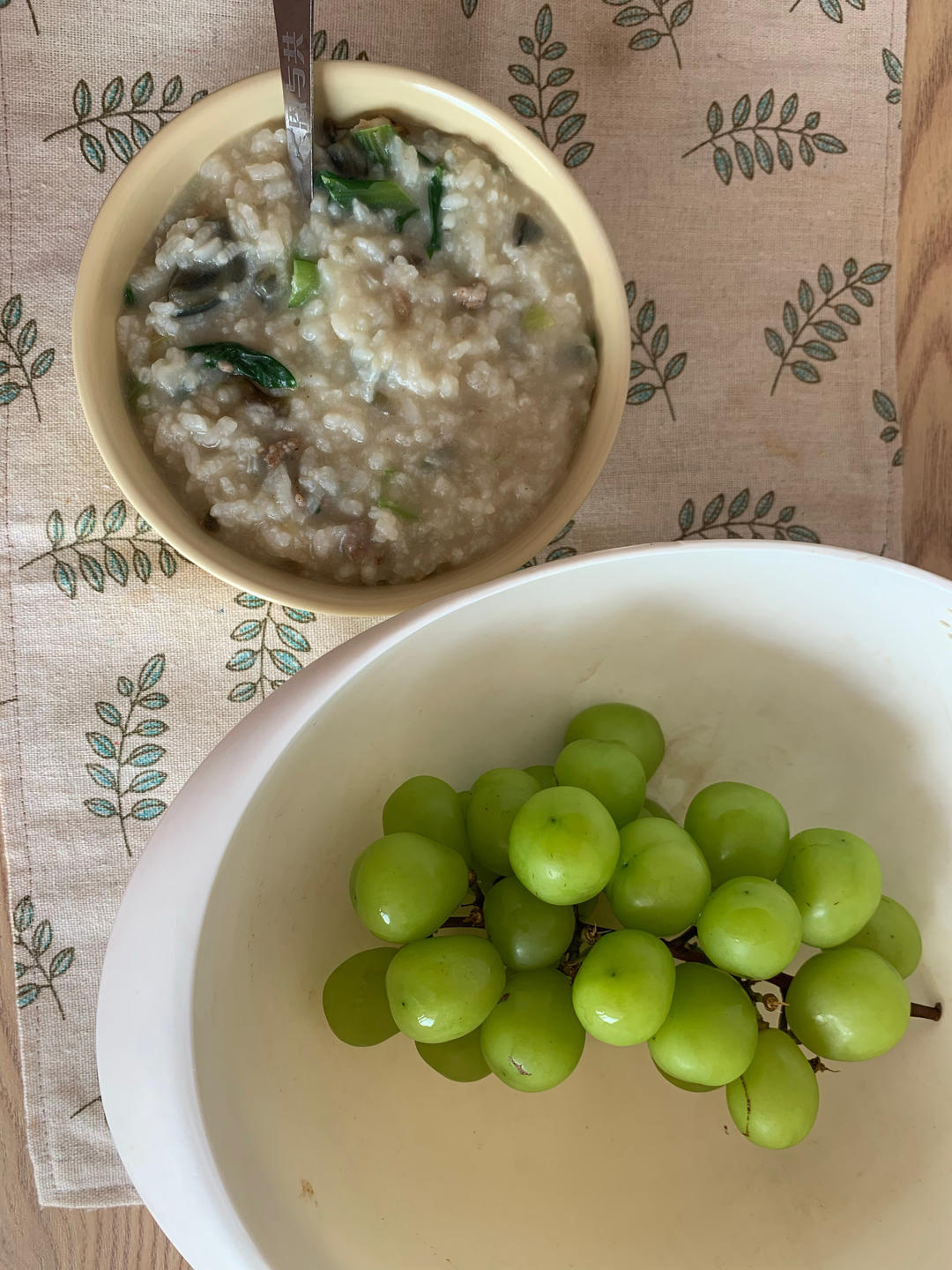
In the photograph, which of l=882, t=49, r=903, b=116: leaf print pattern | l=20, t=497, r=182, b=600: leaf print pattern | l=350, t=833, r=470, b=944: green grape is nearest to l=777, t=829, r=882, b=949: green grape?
l=350, t=833, r=470, b=944: green grape

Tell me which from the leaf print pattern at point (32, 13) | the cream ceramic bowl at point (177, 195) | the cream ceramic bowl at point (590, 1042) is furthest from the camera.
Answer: the leaf print pattern at point (32, 13)

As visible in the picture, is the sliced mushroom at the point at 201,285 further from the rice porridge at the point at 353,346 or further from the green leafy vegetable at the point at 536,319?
the green leafy vegetable at the point at 536,319

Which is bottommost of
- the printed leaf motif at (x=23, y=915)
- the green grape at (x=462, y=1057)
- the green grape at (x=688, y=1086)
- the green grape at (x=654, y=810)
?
the printed leaf motif at (x=23, y=915)

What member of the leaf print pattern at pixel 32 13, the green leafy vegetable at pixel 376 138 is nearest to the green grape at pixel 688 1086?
the green leafy vegetable at pixel 376 138

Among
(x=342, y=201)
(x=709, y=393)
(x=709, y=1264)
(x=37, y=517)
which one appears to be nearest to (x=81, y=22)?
(x=342, y=201)

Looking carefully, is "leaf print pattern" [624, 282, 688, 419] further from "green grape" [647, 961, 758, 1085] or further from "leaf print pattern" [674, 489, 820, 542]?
"green grape" [647, 961, 758, 1085]

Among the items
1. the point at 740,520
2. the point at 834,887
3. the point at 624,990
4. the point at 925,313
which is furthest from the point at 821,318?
the point at 624,990
